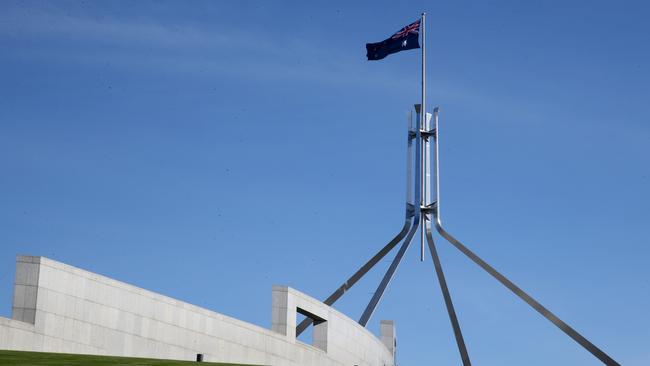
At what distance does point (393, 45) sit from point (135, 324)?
96.2 feet

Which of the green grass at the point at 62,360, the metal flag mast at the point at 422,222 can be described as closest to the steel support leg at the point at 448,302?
the metal flag mast at the point at 422,222

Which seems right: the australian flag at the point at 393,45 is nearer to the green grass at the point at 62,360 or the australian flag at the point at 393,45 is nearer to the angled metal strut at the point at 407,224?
the angled metal strut at the point at 407,224

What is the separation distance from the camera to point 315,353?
44.8m

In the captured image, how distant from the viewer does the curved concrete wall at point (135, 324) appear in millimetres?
31234

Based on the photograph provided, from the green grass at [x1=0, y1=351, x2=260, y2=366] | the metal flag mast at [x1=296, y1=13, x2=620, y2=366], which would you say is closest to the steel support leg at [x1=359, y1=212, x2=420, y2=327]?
the metal flag mast at [x1=296, y1=13, x2=620, y2=366]

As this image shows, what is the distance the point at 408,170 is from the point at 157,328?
30.0 m

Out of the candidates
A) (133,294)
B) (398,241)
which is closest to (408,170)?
(398,241)

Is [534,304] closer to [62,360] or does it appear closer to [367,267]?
[367,267]

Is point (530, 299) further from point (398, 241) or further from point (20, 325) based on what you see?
point (20, 325)

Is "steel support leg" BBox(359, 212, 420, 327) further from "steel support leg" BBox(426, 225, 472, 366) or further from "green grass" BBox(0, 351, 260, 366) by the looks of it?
"green grass" BBox(0, 351, 260, 366)

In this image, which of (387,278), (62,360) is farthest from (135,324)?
(387,278)

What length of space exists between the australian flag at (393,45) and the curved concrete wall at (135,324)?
18376mm

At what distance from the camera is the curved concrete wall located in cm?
3123

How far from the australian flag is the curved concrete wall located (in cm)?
1838
